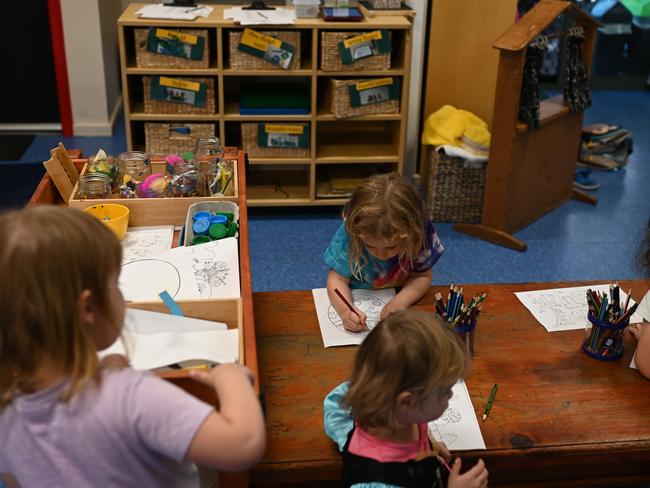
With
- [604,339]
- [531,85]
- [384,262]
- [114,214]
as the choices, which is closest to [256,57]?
[531,85]

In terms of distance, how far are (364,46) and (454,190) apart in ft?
2.95

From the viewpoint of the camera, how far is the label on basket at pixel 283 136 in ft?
12.6

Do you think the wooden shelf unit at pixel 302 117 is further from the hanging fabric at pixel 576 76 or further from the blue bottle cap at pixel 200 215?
the blue bottle cap at pixel 200 215

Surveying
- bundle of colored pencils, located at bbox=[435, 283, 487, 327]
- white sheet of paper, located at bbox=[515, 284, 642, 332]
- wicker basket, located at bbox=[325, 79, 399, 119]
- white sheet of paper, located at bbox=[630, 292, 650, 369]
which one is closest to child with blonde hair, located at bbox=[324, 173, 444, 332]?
bundle of colored pencils, located at bbox=[435, 283, 487, 327]

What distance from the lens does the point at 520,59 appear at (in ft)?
11.0

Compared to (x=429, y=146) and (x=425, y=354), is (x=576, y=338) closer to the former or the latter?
(x=425, y=354)

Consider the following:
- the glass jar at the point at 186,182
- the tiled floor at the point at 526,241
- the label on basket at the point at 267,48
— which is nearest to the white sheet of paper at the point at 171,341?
the glass jar at the point at 186,182

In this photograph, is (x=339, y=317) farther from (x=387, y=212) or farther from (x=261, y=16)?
(x=261, y=16)

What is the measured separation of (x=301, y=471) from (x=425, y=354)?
1.33 ft

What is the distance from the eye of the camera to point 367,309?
1.95 meters

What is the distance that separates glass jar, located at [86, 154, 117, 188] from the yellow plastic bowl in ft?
0.53

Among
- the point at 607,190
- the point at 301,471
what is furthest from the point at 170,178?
the point at 607,190

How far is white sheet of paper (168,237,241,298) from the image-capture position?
5.82 feet

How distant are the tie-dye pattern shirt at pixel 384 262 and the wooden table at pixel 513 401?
101 mm
